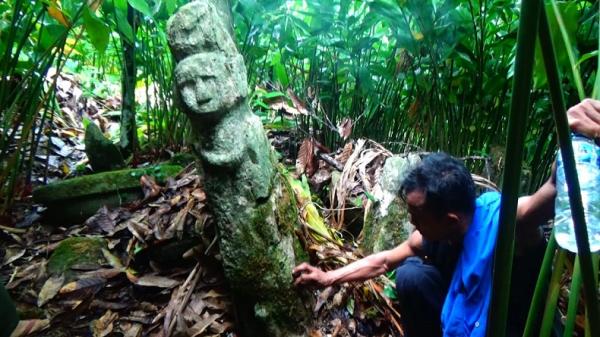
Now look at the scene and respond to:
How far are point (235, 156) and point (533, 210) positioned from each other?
2.90 ft

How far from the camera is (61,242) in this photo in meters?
1.87

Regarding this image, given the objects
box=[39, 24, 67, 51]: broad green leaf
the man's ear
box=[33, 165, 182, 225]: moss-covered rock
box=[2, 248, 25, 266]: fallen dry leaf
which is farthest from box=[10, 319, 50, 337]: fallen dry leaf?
the man's ear

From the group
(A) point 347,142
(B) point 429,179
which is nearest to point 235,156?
(B) point 429,179

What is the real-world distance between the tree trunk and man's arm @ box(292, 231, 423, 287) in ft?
5.20

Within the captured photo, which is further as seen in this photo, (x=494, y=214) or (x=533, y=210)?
(x=494, y=214)

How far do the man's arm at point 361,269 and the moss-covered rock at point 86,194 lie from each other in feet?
3.17

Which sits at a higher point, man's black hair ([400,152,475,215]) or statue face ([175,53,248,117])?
statue face ([175,53,248,117])

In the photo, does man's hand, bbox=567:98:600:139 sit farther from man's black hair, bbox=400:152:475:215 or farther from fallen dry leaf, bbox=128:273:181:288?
fallen dry leaf, bbox=128:273:181:288

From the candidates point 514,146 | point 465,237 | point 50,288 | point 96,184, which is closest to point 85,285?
point 50,288

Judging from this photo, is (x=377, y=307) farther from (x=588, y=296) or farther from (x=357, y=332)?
(x=588, y=296)

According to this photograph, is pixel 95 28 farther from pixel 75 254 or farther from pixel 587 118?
pixel 587 118

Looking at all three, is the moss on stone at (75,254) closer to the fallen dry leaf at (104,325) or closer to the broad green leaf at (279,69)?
the fallen dry leaf at (104,325)

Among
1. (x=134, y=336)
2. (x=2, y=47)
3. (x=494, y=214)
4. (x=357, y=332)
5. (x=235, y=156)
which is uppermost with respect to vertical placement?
(x=2, y=47)

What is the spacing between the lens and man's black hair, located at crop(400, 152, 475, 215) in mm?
1462
